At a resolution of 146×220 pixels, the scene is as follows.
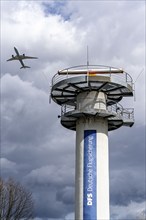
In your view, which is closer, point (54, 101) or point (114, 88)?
point (114, 88)

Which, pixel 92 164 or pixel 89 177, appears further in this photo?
pixel 92 164

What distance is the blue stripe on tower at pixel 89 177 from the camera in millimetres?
46156

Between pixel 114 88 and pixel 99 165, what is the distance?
8.50 meters

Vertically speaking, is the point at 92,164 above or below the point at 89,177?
above

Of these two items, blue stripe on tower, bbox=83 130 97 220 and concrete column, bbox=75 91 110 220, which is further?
concrete column, bbox=75 91 110 220

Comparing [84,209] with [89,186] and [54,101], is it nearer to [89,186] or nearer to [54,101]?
[89,186]

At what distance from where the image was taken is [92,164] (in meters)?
47.3

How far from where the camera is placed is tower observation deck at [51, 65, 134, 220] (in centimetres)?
4662

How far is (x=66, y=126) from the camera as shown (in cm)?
5341

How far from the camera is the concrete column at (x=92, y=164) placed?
4640cm

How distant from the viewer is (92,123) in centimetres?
4956

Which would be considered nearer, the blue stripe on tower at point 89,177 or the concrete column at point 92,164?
the blue stripe on tower at point 89,177

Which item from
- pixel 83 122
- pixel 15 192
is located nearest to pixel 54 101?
pixel 83 122

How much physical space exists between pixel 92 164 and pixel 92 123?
4493 mm
